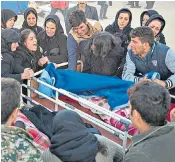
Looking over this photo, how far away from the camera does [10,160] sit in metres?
1.81

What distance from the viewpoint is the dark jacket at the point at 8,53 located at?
151 inches

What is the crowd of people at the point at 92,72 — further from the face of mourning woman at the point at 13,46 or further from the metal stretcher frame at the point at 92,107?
the metal stretcher frame at the point at 92,107

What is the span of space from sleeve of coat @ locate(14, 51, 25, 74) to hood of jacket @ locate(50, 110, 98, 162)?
2.00 m

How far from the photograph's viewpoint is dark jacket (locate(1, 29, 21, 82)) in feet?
12.6

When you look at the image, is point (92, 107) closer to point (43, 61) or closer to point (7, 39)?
point (7, 39)

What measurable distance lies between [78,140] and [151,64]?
1949mm

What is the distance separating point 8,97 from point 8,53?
6.51ft

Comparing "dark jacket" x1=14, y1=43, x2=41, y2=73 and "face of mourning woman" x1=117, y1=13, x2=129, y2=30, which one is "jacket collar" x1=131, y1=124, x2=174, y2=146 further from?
"face of mourning woman" x1=117, y1=13, x2=129, y2=30

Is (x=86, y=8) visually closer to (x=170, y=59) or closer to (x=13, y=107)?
(x=170, y=59)

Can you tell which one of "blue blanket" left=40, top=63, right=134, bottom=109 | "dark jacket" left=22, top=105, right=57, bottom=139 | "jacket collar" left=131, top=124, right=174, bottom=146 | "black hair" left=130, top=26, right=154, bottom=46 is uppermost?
"black hair" left=130, top=26, right=154, bottom=46

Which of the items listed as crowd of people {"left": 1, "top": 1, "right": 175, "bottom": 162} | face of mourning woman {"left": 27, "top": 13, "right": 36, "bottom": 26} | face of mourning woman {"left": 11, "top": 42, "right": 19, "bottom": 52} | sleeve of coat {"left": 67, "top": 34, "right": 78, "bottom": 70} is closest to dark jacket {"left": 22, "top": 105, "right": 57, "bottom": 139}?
crowd of people {"left": 1, "top": 1, "right": 175, "bottom": 162}

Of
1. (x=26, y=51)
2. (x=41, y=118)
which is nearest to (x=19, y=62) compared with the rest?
(x=26, y=51)

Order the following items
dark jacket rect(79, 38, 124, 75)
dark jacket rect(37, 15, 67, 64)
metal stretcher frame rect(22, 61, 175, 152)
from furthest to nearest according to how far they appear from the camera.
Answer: dark jacket rect(37, 15, 67, 64) → dark jacket rect(79, 38, 124, 75) → metal stretcher frame rect(22, 61, 175, 152)

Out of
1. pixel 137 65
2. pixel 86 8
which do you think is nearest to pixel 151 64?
pixel 137 65
